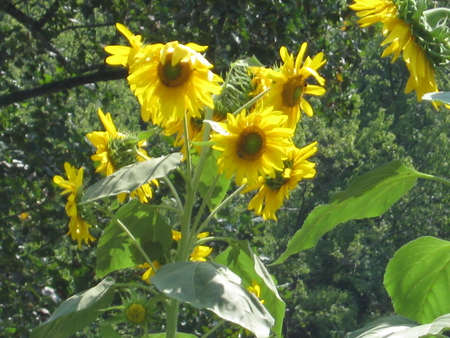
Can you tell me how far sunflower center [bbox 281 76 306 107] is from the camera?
0.74 meters

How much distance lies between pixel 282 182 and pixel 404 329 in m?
0.38

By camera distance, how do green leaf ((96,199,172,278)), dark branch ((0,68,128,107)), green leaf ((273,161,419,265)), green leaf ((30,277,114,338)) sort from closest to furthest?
green leaf ((273,161,419,265))
green leaf ((30,277,114,338))
green leaf ((96,199,172,278))
dark branch ((0,68,128,107))

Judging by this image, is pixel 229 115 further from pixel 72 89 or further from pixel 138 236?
pixel 72 89

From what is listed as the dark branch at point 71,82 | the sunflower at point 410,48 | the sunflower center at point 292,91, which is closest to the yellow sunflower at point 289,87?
the sunflower center at point 292,91

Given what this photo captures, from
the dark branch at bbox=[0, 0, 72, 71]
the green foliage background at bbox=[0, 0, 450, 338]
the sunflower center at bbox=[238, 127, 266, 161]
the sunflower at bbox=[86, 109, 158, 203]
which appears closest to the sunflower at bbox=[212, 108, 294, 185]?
the sunflower center at bbox=[238, 127, 266, 161]

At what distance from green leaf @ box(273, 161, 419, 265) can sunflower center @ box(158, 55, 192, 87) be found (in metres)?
0.22

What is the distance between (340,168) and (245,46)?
7981 mm

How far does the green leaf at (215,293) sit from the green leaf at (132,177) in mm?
83

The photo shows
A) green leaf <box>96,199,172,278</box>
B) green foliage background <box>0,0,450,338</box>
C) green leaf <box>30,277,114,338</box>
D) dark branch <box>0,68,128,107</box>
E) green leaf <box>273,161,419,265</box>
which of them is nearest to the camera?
green leaf <box>273,161,419,265</box>

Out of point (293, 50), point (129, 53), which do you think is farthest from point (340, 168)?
point (129, 53)

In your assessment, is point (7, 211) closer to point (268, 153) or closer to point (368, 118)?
point (268, 153)

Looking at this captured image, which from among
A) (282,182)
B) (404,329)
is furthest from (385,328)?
(282,182)

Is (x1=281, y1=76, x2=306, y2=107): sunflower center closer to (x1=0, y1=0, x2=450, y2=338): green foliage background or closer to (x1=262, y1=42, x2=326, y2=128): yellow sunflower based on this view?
(x1=262, y1=42, x2=326, y2=128): yellow sunflower

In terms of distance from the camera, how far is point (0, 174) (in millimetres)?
2457
